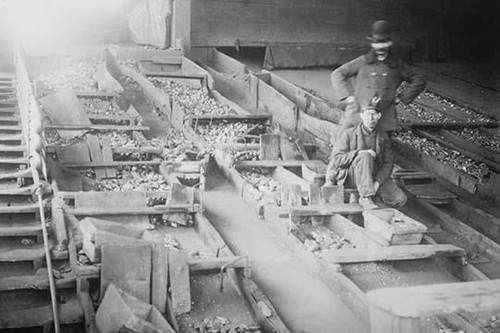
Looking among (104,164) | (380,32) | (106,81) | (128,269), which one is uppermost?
(380,32)

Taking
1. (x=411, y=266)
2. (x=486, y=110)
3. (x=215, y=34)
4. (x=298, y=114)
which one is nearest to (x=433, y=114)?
(x=486, y=110)

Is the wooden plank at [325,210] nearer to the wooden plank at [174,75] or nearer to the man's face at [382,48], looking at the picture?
the man's face at [382,48]

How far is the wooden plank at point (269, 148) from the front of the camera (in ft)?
28.6

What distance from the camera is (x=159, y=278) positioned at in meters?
5.15

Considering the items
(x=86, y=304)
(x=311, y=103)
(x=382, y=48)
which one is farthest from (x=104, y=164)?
(x=311, y=103)

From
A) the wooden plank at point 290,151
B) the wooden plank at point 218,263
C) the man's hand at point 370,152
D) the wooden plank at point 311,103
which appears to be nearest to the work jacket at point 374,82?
the man's hand at point 370,152

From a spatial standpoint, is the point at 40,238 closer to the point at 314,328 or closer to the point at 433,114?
the point at 314,328

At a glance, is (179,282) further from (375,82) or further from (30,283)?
(375,82)

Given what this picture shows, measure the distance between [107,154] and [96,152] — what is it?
0.15m

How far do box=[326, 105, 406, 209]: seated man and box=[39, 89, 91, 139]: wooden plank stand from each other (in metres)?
4.20

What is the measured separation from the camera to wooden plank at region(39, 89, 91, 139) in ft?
31.3

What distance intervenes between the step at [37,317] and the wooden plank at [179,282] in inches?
29.8

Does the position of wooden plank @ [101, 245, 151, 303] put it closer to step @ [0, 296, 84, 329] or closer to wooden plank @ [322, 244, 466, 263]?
step @ [0, 296, 84, 329]

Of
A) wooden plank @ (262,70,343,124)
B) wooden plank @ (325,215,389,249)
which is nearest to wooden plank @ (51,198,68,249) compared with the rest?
wooden plank @ (325,215,389,249)
